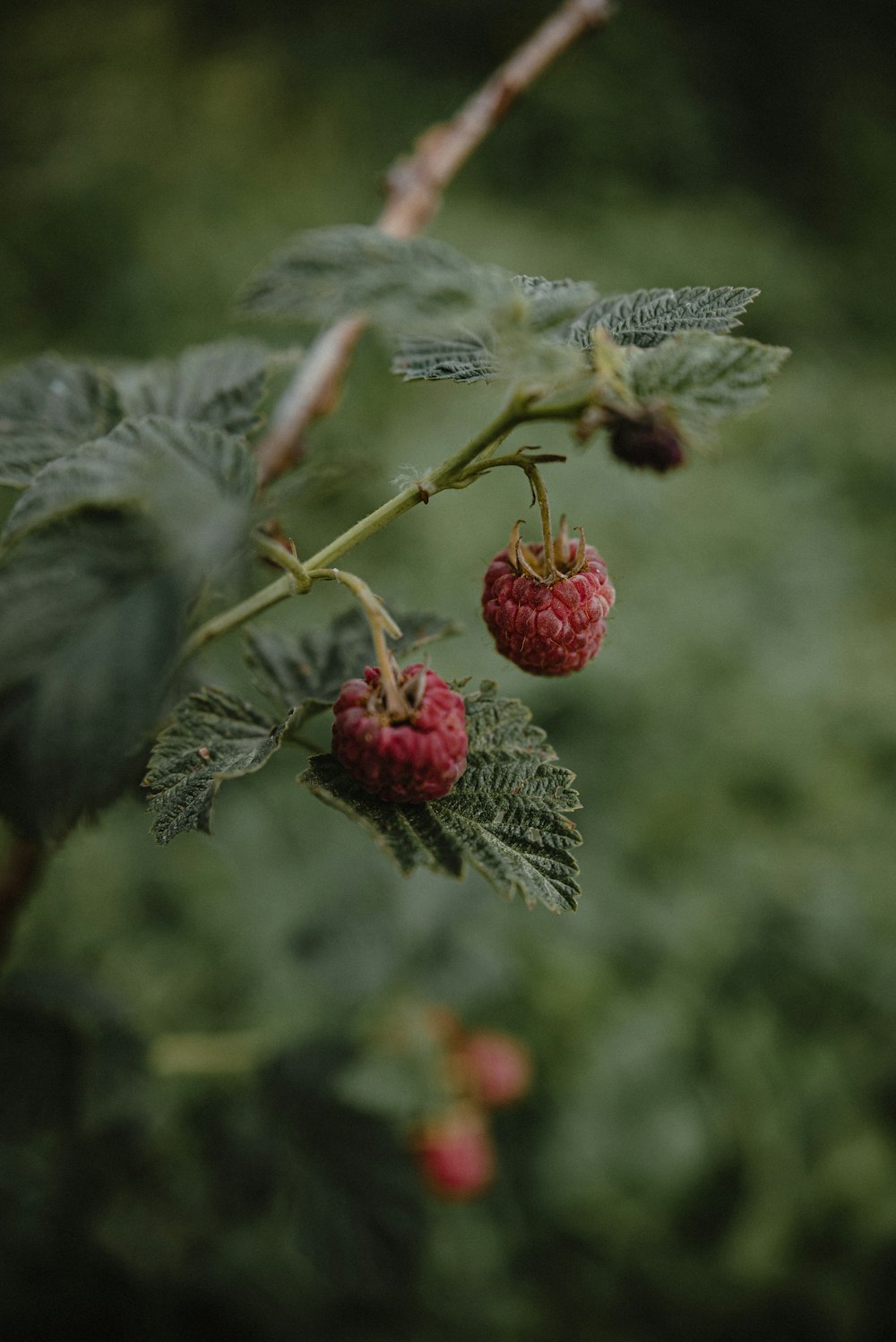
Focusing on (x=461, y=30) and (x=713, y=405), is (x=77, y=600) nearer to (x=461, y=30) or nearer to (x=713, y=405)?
(x=713, y=405)

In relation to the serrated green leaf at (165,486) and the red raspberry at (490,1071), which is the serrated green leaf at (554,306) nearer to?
the serrated green leaf at (165,486)

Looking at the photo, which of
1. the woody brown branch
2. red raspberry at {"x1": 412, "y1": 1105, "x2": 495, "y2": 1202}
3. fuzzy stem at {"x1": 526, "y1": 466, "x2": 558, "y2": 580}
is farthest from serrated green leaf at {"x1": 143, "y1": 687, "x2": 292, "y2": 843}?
red raspberry at {"x1": 412, "y1": 1105, "x2": 495, "y2": 1202}

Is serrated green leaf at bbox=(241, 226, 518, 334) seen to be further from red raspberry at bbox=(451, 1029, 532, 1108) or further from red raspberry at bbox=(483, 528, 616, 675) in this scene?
red raspberry at bbox=(451, 1029, 532, 1108)

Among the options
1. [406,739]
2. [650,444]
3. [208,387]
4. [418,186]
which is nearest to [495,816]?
[406,739]

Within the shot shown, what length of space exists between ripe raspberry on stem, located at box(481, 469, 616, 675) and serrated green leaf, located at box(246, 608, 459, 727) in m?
0.04

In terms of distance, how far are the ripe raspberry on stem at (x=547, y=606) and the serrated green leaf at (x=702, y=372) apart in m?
0.11

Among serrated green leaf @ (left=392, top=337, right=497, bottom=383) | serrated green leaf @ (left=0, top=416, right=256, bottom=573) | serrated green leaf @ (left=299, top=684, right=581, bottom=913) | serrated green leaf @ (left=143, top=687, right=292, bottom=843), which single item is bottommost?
serrated green leaf @ (left=143, top=687, right=292, bottom=843)

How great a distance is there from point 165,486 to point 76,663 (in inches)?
2.5

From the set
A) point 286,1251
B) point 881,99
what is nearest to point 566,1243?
point 286,1251

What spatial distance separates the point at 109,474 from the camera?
312 millimetres

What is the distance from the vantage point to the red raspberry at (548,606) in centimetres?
43

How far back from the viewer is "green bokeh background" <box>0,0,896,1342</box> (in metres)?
1.02

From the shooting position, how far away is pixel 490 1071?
991 millimetres

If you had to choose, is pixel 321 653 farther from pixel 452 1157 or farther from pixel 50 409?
pixel 452 1157
